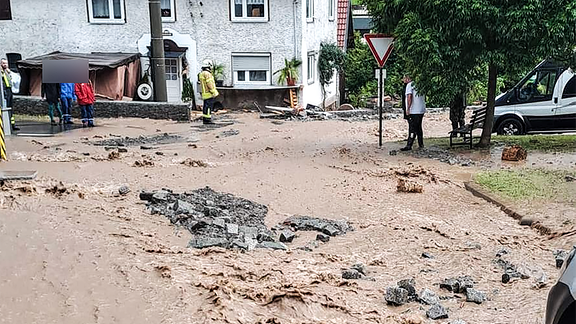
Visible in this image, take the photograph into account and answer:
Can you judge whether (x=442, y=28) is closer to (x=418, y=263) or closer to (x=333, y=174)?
(x=333, y=174)

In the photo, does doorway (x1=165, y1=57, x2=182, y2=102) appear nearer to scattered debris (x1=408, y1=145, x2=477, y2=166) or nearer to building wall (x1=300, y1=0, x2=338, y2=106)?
building wall (x1=300, y1=0, x2=338, y2=106)

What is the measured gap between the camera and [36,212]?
8414 mm

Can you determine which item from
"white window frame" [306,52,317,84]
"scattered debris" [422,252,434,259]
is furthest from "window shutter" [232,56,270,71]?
"scattered debris" [422,252,434,259]

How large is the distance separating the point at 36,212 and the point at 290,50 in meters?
18.8

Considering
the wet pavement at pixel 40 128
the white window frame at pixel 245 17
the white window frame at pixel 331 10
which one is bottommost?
the wet pavement at pixel 40 128

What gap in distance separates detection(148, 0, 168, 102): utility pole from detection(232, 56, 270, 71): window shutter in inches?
208

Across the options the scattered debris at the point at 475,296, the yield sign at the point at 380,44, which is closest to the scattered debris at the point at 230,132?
the yield sign at the point at 380,44

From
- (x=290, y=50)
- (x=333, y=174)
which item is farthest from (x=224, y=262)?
(x=290, y=50)

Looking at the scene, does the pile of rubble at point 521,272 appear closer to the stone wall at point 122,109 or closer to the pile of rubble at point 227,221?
the pile of rubble at point 227,221

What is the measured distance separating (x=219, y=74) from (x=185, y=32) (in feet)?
7.68

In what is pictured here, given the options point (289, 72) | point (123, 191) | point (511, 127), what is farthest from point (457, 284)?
point (289, 72)

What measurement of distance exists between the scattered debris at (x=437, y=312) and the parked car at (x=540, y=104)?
1358cm

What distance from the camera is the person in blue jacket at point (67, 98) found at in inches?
743

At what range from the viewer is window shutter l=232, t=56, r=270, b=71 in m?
26.4
